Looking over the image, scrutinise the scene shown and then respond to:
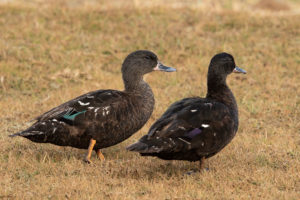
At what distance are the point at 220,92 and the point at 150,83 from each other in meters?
5.17

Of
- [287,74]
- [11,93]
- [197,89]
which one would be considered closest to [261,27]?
[287,74]

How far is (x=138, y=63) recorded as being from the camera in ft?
26.1

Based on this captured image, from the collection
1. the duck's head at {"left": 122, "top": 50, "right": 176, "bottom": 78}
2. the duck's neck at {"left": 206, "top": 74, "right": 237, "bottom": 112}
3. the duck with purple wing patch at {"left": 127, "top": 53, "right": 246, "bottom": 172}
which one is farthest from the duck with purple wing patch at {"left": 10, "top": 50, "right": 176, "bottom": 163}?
the duck's neck at {"left": 206, "top": 74, "right": 237, "bottom": 112}

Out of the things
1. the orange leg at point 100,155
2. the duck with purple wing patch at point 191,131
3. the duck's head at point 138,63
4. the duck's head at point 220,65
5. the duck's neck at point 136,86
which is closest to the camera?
the duck with purple wing patch at point 191,131

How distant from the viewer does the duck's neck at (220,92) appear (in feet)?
23.6

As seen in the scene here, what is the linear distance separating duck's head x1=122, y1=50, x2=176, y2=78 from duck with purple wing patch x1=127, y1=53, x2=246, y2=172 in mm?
1253

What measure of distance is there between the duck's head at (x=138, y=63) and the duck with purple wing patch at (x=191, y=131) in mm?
1253

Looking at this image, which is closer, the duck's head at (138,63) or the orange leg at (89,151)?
the orange leg at (89,151)

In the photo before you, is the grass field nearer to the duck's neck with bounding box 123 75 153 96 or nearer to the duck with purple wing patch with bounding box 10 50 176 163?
the duck with purple wing patch with bounding box 10 50 176 163

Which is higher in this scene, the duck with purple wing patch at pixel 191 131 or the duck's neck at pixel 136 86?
the duck's neck at pixel 136 86

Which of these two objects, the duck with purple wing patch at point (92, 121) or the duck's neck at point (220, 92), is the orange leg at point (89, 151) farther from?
the duck's neck at point (220, 92)

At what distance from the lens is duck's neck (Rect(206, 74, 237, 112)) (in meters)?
7.19

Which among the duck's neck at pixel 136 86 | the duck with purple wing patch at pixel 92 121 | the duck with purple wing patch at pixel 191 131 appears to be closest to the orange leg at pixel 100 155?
the duck with purple wing patch at pixel 92 121

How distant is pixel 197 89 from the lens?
1180 centimetres
